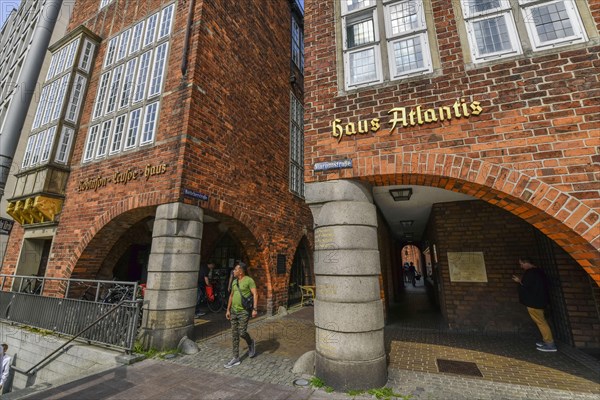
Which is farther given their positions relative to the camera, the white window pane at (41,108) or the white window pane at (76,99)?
the white window pane at (41,108)

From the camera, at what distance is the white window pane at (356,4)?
5161 millimetres

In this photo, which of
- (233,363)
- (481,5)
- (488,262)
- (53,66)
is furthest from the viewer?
(53,66)

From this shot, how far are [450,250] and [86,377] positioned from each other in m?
8.06

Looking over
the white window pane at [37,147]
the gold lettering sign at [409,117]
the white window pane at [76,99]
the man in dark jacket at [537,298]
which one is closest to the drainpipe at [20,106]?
the gold lettering sign at [409,117]

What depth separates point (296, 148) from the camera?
13.1m

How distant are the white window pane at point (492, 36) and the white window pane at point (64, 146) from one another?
38.9ft

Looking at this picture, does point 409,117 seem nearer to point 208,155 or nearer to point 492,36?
point 492,36

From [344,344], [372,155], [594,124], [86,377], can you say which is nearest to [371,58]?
[372,155]

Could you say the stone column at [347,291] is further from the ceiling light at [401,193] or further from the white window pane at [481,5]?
the white window pane at [481,5]

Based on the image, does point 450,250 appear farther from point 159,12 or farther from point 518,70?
point 159,12

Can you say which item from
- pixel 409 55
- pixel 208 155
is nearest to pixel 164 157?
pixel 208 155

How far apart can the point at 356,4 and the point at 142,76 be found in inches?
269

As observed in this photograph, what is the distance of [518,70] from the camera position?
12.8 ft

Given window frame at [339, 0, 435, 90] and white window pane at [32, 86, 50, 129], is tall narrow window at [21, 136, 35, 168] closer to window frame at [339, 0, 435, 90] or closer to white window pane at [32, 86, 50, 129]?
white window pane at [32, 86, 50, 129]
